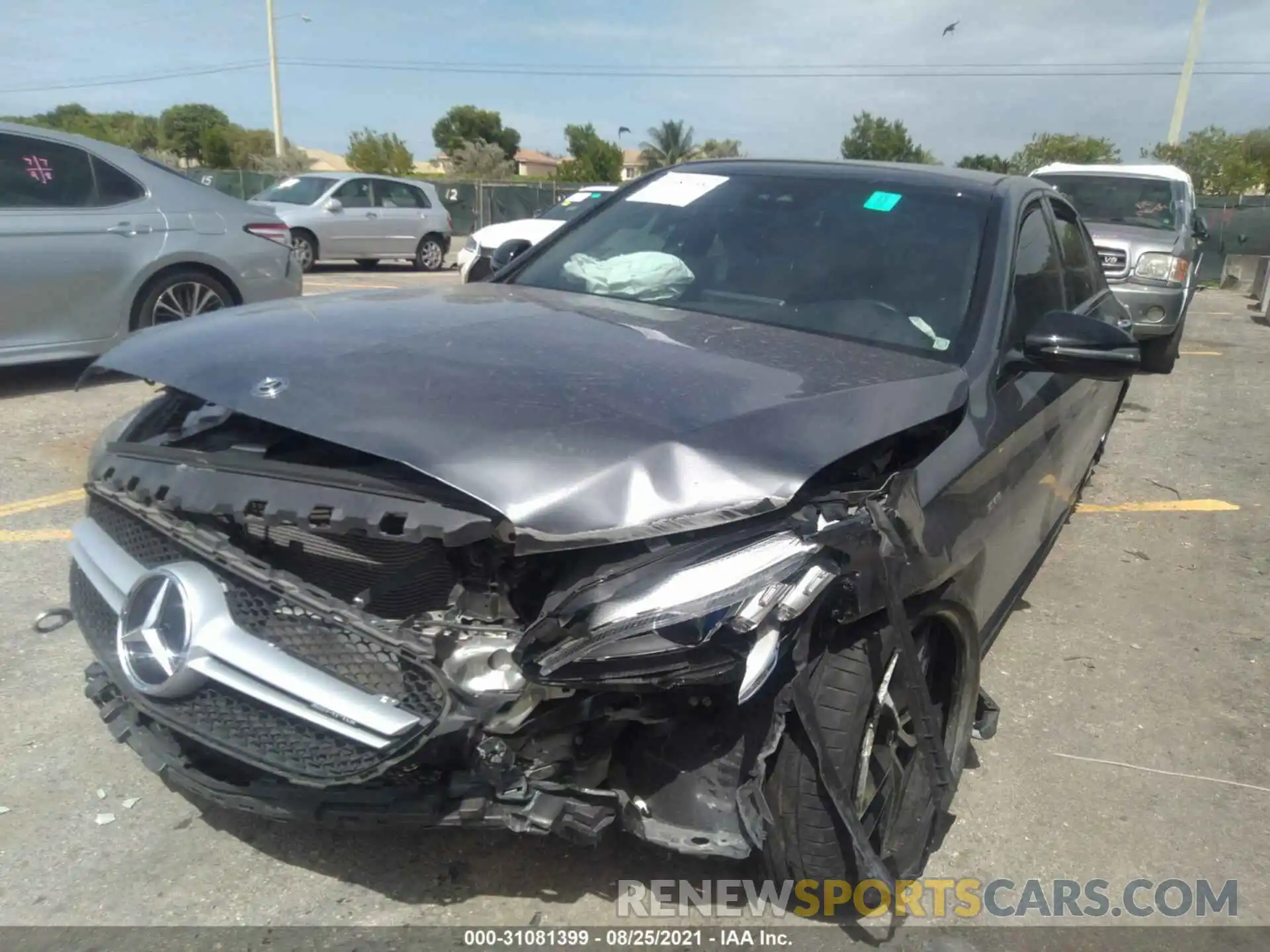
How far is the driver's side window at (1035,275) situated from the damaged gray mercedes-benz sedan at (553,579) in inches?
17.7

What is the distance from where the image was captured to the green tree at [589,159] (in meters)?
58.6

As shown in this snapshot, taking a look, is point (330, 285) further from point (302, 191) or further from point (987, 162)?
point (987, 162)

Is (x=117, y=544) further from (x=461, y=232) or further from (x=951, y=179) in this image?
(x=461, y=232)

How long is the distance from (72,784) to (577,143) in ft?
266

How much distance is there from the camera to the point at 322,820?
77.9 inches

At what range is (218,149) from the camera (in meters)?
58.8

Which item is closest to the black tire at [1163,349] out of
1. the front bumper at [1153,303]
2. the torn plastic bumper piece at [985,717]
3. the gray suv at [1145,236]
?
the gray suv at [1145,236]

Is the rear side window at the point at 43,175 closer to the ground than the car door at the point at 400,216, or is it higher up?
higher up

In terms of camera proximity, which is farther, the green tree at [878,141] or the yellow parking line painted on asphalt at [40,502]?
the green tree at [878,141]

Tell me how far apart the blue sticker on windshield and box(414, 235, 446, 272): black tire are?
15.0 meters

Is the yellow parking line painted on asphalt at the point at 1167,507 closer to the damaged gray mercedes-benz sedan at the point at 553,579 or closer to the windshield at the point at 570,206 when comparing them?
the damaged gray mercedes-benz sedan at the point at 553,579

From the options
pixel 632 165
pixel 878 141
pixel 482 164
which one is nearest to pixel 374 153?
pixel 482 164

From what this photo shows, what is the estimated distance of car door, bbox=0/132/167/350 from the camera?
614 cm

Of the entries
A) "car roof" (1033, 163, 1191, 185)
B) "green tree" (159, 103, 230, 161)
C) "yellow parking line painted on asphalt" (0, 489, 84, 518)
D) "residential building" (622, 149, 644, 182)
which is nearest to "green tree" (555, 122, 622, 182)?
"residential building" (622, 149, 644, 182)
